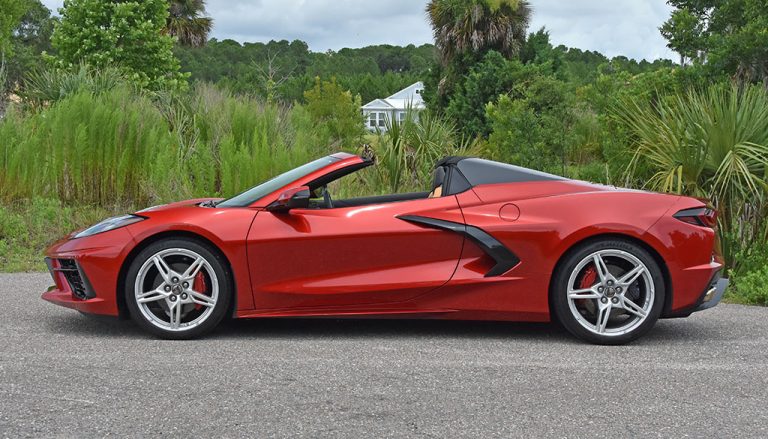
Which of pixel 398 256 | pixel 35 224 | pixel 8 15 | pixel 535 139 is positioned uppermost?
pixel 8 15

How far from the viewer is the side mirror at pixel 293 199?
5.71 metres

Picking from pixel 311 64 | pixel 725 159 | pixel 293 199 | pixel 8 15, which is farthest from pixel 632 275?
pixel 311 64

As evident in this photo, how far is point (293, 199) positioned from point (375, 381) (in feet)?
4.62

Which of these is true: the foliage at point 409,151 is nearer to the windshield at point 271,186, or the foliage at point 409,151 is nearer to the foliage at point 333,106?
the windshield at point 271,186

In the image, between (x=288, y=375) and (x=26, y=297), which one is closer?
(x=288, y=375)

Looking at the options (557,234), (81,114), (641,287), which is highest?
(81,114)

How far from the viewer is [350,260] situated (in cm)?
577

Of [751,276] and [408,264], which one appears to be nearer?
[408,264]

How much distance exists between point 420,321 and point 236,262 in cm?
159

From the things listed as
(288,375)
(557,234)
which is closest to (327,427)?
(288,375)

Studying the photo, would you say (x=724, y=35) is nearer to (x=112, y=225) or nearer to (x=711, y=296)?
(x=711, y=296)

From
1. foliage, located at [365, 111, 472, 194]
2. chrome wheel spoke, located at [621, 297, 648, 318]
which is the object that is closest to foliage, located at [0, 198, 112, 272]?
foliage, located at [365, 111, 472, 194]

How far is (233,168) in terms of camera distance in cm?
1139

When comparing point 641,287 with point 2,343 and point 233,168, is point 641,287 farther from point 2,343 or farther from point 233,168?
point 233,168
